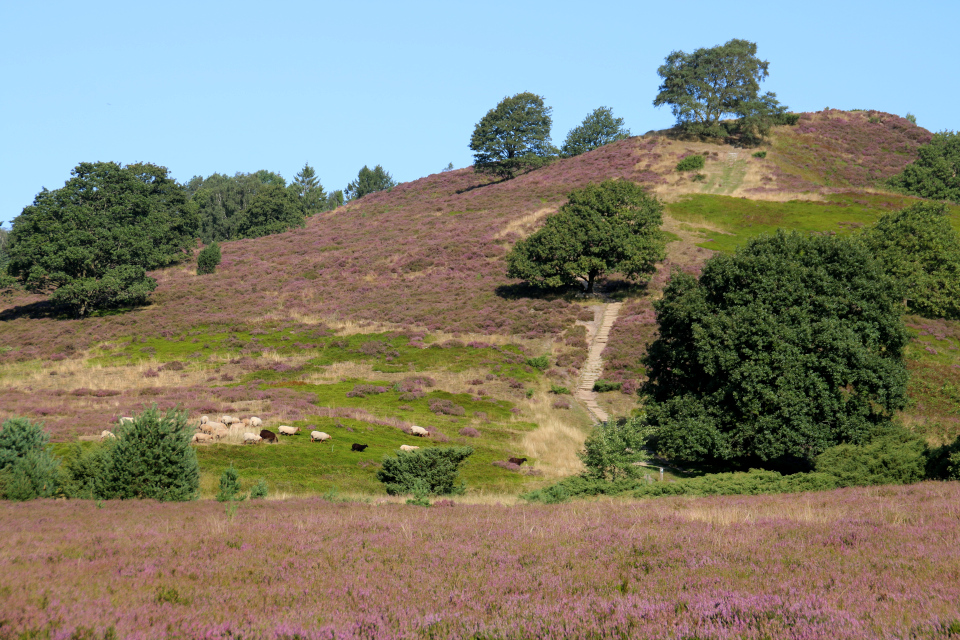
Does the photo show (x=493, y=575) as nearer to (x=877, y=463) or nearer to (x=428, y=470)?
(x=428, y=470)

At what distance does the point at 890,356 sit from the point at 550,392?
2107 cm

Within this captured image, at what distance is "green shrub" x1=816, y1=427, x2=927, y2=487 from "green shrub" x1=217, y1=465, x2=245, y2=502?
19597 mm

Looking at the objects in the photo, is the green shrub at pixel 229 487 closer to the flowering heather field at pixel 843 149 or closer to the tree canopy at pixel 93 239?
the tree canopy at pixel 93 239

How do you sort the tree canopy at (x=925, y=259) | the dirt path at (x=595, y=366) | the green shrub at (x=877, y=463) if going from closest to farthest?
1. the green shrub at (x=877, y=463)
2. the dirt path at (x=595, y=366)
3. the tree canopy at (x=925, y=259)

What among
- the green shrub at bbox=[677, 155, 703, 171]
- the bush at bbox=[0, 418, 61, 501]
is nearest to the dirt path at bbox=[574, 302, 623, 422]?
the bush at bbox=[0, 418, 61, 501]

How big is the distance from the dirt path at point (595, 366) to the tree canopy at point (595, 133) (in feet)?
316

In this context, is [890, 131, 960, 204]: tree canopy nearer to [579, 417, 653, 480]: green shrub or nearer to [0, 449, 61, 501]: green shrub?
[579, 417, 653, 480]: green shrub

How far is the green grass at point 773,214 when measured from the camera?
73812 mm

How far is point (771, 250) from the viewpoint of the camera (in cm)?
3441

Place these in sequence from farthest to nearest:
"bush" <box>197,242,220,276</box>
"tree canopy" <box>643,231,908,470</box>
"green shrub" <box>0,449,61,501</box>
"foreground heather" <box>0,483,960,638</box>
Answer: "bush" <box>197,242,220,276</box>
"tree canopy" <box>643,231,908,470</box>
"green shrub" <box>0,449,61,501</box>
"foreground heather" <box>0,483,960,638</box>

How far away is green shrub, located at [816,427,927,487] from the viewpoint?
21891 mm

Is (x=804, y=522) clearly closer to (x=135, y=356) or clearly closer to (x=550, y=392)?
(x=550, y=392)

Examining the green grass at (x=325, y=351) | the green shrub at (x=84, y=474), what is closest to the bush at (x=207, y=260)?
the green grass at (x=325, y=351)

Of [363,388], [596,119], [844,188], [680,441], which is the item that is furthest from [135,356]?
[596,119]
